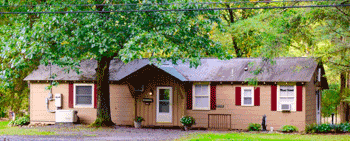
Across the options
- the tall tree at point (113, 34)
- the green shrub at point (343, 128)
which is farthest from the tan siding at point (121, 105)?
the green shrub at point (343, 128)

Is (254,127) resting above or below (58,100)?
below

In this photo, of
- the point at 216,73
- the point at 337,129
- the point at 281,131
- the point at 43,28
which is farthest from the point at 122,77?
the point at 337,129

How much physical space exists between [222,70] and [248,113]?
2.71 meters

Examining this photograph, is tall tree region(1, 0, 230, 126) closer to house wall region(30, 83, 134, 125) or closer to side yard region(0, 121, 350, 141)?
side yard region(0, 121, 350, 141)

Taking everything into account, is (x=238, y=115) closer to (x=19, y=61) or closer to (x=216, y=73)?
(x=216, y=73)

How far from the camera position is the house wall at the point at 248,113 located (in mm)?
22516

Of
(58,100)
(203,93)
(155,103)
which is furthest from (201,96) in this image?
(58,100)

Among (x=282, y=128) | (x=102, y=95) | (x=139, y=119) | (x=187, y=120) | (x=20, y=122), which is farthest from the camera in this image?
(x=20, y=122)

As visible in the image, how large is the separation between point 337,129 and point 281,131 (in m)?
2.47

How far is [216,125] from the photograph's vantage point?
23828 millimetres

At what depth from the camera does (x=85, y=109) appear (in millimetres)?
26000

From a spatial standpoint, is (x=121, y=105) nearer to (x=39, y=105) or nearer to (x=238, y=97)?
(x=39, y=105)

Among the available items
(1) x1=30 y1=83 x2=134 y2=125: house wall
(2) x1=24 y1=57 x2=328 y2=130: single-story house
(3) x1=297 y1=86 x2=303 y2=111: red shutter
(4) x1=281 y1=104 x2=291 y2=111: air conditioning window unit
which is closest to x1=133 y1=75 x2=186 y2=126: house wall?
(2) x1=24 y1=57 x2=328 y2=130: single-story house

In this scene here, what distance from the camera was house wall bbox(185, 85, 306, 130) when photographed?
22.5 metres
